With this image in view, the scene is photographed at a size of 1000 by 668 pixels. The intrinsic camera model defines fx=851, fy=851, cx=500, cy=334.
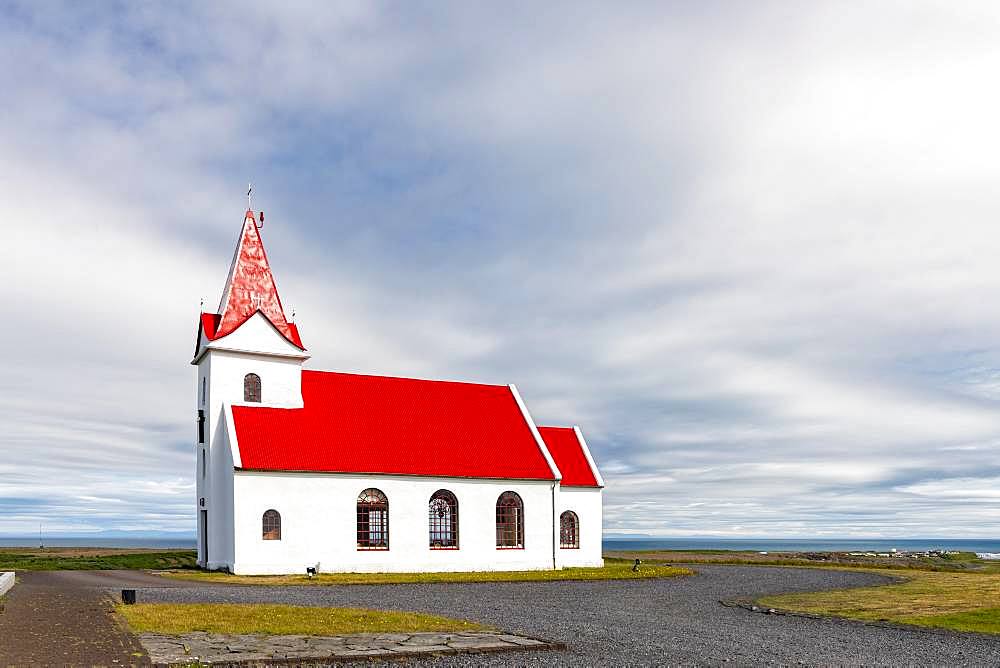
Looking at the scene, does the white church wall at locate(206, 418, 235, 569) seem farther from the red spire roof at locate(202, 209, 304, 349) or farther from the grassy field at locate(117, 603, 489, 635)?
the grassy field at locate(117, 603, 489, 635)

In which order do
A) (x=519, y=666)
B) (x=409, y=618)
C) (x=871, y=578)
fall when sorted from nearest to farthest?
1. (x=519, y=666)
2. (x=409, y=618)
3. (x=871, y=578)

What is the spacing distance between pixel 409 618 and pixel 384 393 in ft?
81.9

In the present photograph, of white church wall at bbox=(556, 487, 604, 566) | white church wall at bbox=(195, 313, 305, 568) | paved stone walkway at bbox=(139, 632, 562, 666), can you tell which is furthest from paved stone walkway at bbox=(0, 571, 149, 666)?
white church wall at bbox=(556, 487, 604, 566)

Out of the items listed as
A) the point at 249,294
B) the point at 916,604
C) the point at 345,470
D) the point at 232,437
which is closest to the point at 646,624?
the point at 916,604

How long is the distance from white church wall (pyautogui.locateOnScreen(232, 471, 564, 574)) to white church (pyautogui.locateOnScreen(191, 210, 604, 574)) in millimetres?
53

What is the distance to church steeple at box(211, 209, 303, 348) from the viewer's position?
1528 inches

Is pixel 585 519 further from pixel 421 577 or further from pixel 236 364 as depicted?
pixel 236 364

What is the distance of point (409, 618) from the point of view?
17.8 meters

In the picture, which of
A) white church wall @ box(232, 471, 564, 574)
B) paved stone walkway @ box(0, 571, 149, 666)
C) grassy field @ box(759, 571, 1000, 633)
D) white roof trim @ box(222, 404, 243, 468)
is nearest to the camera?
paved stone walkway @ box(0, 571, 149, 666)

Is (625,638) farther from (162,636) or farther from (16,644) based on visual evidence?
(16,644)

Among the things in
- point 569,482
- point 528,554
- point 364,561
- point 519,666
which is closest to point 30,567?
point 364,561

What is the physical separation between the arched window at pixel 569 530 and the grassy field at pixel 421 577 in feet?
14.7

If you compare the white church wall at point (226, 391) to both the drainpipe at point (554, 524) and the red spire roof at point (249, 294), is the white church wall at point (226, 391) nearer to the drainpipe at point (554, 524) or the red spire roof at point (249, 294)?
the red spire roof at point (249, 294)

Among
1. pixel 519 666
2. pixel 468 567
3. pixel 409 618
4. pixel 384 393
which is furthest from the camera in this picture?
pixel 384 393
